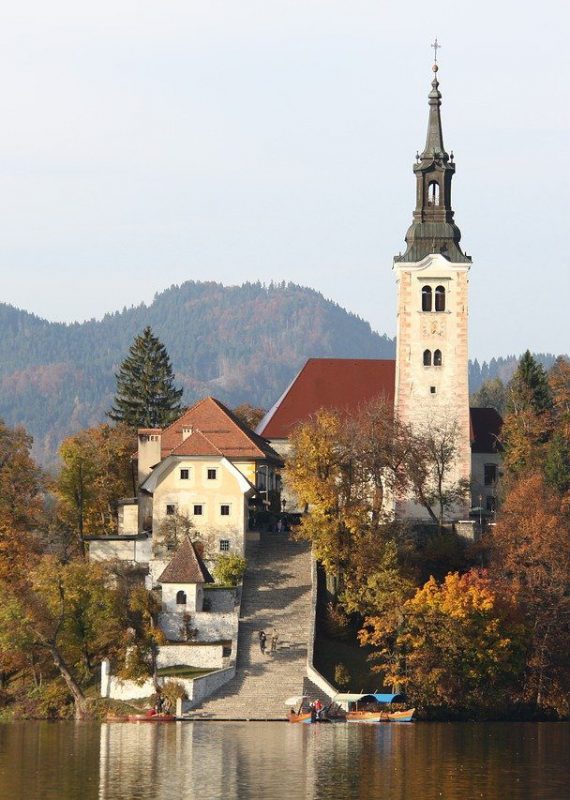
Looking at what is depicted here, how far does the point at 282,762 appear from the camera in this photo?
178 feet

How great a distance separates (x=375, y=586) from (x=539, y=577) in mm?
6923

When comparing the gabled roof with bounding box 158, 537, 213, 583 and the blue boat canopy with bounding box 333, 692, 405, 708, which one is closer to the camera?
the blue boat canopy with bounding box 333, 692, 405, 708

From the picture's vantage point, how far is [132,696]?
7388cm

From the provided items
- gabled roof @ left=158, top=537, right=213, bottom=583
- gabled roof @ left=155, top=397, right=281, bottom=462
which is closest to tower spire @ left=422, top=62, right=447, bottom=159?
gabled roof @ left=155, top=397, right=281, bottom=462

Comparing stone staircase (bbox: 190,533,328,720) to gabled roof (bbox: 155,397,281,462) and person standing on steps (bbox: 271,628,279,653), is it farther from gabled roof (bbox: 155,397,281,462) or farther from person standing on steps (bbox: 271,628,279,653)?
gabled roof (bbox: 155,397,281,462)

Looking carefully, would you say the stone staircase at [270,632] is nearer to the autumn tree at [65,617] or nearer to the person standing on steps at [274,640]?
the person standing on steps at [274,640]

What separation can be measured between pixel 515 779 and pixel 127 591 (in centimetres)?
3166

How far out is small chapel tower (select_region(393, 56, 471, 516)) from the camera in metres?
94.8

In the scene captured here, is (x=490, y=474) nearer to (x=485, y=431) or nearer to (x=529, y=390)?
(x=485, y=431)

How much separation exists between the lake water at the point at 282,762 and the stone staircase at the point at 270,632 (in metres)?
2.66

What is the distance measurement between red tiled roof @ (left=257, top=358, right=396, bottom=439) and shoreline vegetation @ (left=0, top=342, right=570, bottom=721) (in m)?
10.7

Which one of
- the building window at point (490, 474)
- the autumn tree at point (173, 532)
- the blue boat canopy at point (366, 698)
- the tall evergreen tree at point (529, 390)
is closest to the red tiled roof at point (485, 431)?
the building window at point (490, 474)

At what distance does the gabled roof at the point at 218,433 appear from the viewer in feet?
301

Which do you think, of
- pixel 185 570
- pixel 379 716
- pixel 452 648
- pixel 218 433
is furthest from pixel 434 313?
pixel 379 716
